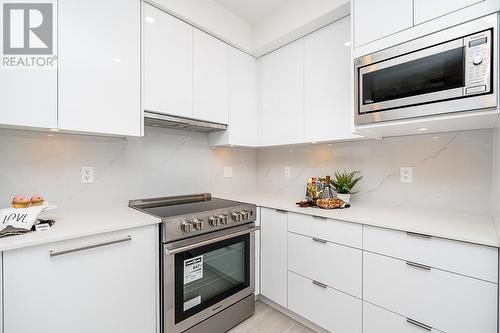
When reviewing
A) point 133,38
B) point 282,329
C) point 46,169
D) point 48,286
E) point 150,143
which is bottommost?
point 282,329

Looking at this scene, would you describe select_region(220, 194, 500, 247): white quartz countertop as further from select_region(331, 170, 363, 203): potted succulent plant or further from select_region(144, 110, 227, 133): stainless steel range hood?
select_region(144, 110, 227, 133): stainless steel range hood

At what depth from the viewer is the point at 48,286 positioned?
1.10m

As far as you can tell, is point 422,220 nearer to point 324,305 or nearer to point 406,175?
point 406,175

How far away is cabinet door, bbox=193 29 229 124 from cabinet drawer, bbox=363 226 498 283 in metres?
1.48

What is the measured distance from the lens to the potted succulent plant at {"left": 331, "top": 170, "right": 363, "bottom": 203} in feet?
6.31

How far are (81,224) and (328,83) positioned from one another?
6.44ft

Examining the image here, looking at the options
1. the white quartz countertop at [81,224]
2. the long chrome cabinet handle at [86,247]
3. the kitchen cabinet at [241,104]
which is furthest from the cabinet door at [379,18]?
the long chrome cabinet handle at [86,247]

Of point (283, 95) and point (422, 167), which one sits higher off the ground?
point (283, 95)

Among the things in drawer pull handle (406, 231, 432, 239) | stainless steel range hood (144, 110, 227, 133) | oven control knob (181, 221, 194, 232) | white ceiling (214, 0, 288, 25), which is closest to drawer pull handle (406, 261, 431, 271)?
drawer pull handle (406, 231, 432, 239)

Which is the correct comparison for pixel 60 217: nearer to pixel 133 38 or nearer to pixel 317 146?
pixel 133 38

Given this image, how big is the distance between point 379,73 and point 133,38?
1607mm

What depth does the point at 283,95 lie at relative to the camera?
223cm

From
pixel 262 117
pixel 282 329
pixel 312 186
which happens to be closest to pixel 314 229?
pixel 312 186

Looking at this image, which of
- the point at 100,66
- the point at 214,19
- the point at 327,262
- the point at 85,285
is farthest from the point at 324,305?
the point at 214,19
